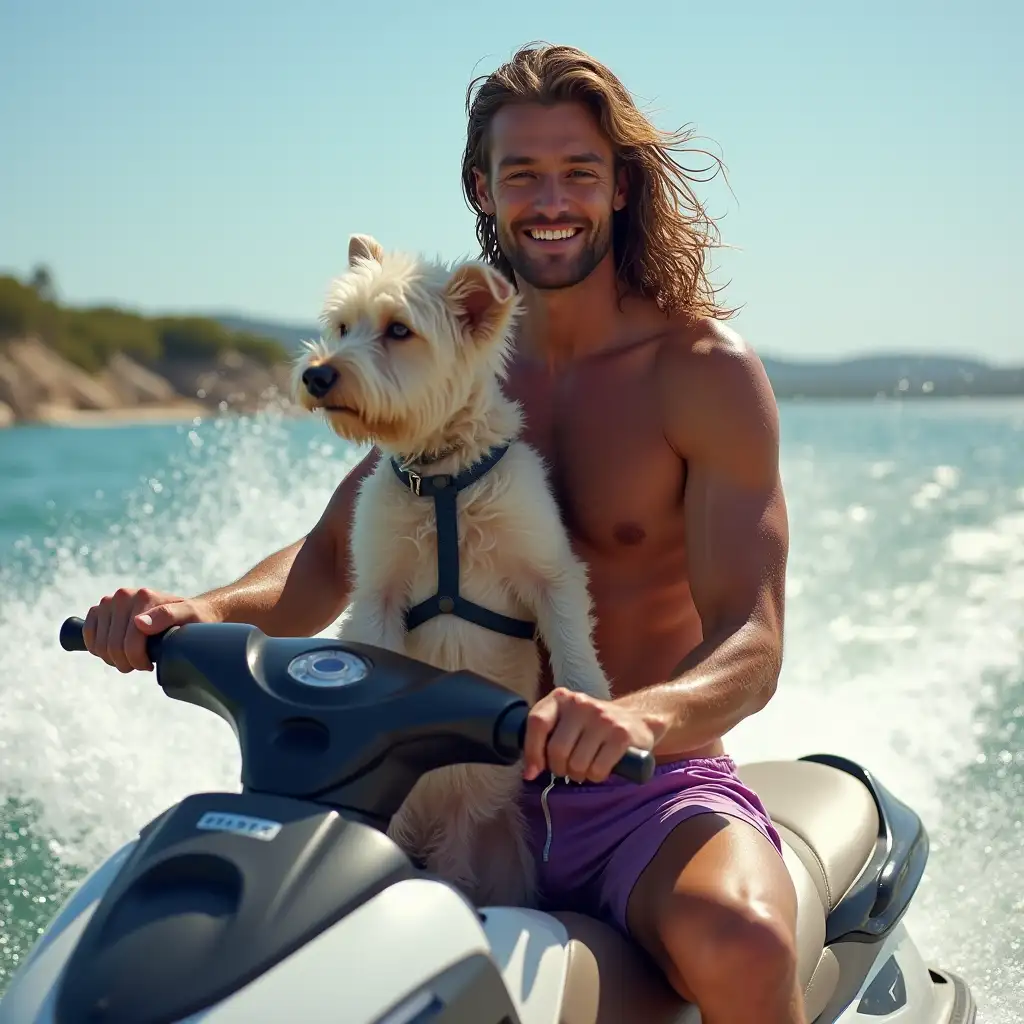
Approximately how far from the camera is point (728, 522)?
227 centimetres

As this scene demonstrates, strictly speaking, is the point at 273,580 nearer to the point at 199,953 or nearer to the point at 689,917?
the point at 689,917

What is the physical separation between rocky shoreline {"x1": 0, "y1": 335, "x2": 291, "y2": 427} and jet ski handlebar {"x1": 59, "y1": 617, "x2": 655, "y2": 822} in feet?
113

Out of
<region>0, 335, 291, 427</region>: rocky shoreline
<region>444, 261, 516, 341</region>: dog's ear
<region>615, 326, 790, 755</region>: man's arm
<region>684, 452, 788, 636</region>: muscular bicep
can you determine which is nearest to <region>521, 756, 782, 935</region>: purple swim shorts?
<region>615, 326, 790, 755</region>: man's arm

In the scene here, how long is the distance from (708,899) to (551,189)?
1372 mm

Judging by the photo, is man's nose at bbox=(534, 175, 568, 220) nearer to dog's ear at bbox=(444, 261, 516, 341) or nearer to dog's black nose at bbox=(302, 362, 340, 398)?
dog's ear at bbox=(444, 261, 516, 341)

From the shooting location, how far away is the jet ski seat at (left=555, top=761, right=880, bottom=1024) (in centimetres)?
170

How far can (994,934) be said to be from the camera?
143 inches

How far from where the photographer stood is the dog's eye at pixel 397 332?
7.66 feet

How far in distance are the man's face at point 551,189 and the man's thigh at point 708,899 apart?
3.72 ft

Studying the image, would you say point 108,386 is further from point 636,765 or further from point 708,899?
point 636,765

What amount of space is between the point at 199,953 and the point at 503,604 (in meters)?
1.14

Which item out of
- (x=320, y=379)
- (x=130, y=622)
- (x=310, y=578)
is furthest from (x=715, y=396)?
(x=130, y=622)

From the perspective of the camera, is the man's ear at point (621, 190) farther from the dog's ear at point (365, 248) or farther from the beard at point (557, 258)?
the dog's ear at point (365, 248)

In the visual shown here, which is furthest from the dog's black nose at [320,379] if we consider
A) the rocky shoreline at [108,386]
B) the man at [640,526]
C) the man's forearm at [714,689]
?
the rocky shoreline at [108,386]
